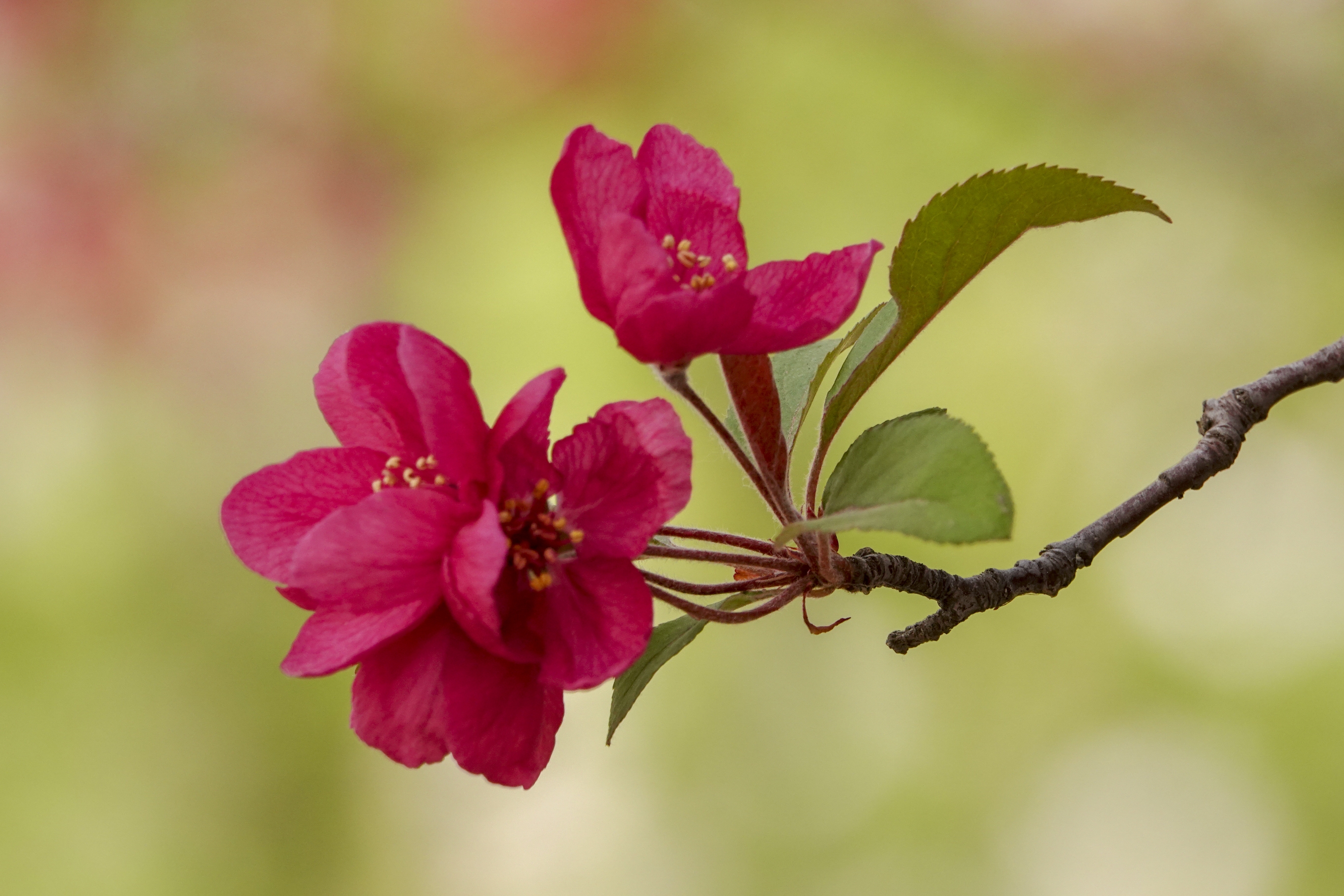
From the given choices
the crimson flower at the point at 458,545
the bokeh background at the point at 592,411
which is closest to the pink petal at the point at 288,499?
the crimson flower at the point at 458,545

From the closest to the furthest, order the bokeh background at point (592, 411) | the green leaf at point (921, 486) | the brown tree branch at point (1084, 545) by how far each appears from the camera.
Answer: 1. the green leaf at point (921, 486)
2. the brown tree branch at point (1084, 545)
3. the bokeh background at point (592, 411)

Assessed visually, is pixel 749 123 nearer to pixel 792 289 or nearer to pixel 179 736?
pixel 179 736

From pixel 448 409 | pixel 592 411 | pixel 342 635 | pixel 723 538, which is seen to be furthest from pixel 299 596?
pixel 592 411

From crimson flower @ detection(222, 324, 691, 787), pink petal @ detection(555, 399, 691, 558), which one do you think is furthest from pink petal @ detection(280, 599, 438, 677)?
pink petal @ detection(555, 399, 691, 558)

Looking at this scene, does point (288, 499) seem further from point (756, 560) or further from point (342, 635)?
point (756, 560)

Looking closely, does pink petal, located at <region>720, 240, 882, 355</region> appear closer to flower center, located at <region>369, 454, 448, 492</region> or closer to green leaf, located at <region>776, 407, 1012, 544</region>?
green leaf, located at <region>776, 407, 1012, 544</region>

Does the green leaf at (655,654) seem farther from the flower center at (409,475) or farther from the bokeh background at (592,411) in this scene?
the bokeh background at (592,411)

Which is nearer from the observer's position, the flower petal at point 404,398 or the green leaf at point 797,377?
the flower petal at point 404,398
